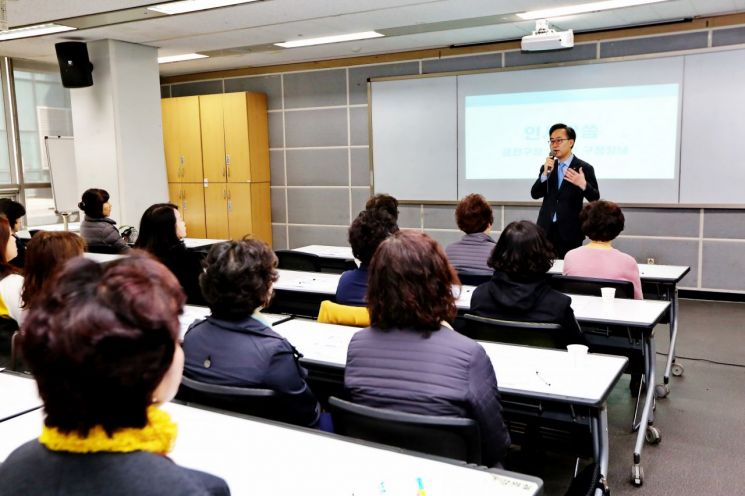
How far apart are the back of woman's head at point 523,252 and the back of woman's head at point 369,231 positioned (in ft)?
1.76

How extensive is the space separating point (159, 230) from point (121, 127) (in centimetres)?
326

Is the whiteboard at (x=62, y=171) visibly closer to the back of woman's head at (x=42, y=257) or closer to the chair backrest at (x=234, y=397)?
the back of woman's head at (x=42, y=257)

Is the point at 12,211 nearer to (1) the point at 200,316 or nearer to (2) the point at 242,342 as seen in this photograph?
(1) the point at 200,316

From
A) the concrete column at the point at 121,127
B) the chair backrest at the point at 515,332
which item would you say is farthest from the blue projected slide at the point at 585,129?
the chair backrest at the point at 515,332

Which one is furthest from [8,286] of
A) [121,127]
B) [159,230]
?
[121,127]

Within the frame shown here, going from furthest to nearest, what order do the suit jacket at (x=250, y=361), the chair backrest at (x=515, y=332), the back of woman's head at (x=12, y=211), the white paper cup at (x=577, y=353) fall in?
1. the back of woman's head at (x=12, y=211)
2. the chair backrest at (x=515, y=332)
3. the white paper cup at (x=577, y=353)
4. the suit jacket at (x=250, y=361)

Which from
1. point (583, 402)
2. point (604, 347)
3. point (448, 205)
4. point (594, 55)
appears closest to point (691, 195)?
point (594, 55)

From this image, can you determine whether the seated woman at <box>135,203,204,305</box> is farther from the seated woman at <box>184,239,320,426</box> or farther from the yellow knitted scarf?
the yellow knitted scarf

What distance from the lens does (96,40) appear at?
628 cm

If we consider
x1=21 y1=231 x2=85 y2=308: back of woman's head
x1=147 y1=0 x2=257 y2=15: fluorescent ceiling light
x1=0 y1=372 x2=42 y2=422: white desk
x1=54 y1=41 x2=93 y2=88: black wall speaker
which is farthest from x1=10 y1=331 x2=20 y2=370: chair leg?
x1=54 y1=41 x2=93 y2=88: black wall speaker

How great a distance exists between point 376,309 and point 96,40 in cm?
573

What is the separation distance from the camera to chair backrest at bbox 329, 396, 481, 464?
60.8 inches

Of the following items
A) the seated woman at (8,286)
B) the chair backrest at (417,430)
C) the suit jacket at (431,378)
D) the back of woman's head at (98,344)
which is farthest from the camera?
the seated woman at (8,286)

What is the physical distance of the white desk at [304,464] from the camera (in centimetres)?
140
